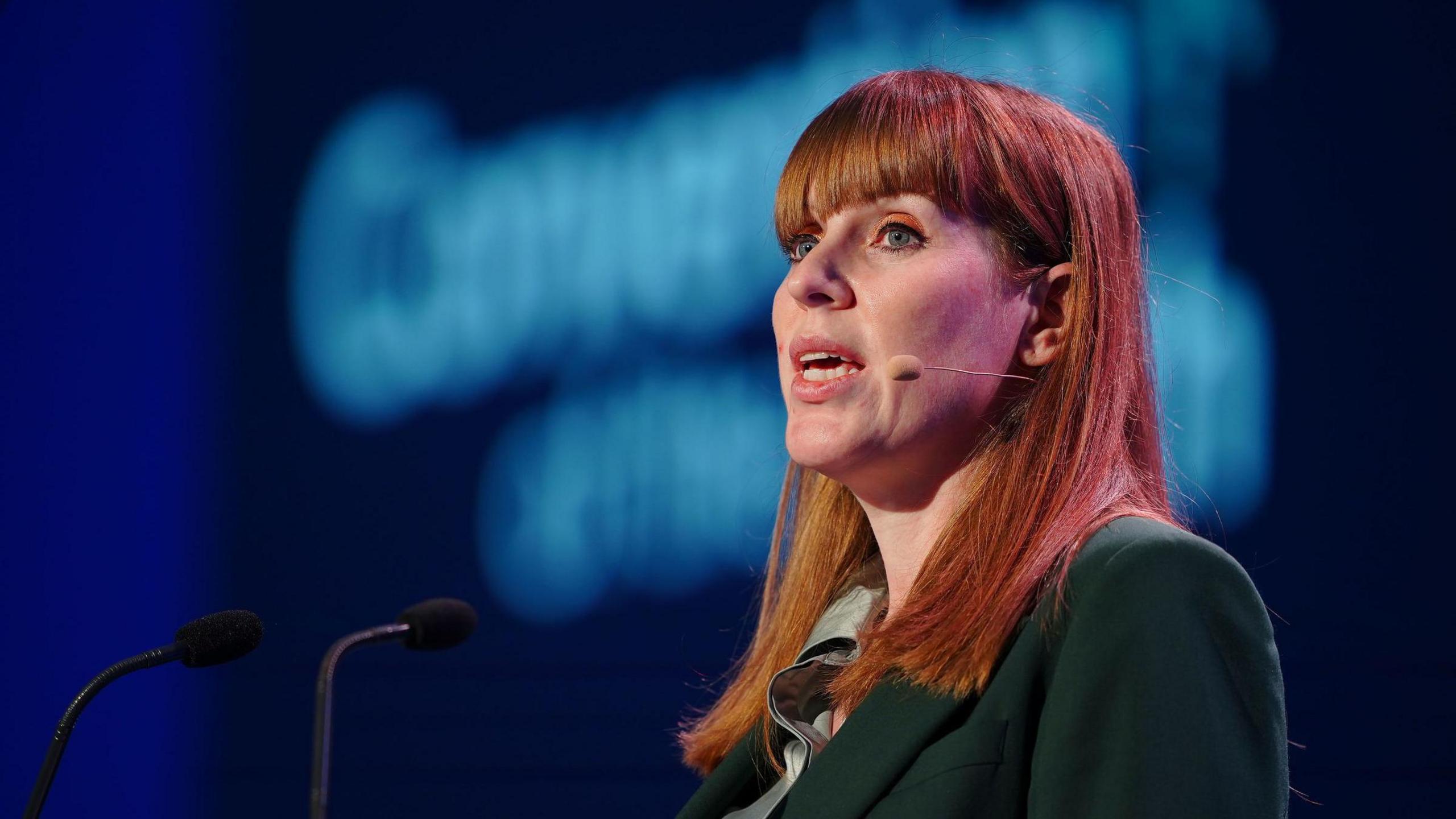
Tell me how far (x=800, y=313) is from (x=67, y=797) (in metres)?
2.53

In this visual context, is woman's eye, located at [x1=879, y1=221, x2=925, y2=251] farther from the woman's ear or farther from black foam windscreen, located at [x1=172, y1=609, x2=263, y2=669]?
black foam windscreen, located at [x1=172, y1=609, x2=263, y2=669]

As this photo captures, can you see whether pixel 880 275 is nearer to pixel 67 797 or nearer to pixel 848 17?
pixel 848 17

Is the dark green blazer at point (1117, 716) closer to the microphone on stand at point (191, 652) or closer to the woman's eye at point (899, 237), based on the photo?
the woman's eye at point (899, 237)

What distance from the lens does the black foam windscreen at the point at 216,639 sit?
130 cm

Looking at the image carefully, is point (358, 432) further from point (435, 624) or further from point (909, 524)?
point (909, 524)

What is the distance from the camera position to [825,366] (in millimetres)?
1315

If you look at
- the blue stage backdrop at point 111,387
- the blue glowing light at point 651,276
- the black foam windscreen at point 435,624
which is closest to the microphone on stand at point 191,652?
the black foam windscreen at point 435,624

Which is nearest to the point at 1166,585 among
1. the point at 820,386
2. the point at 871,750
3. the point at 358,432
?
the point at 871,750

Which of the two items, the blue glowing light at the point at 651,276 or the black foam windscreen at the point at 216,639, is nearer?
the black foam windscreen at the point at 216,639

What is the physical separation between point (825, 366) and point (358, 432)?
1989 mm

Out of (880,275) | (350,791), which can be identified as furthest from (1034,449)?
(350,791)

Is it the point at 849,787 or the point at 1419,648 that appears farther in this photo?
the point at 1419,648

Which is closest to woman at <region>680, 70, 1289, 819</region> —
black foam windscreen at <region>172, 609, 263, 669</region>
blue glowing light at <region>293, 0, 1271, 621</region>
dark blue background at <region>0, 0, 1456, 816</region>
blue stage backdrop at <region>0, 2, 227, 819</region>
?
black foam windscreen at <region>172, 609, 263, 669</region>

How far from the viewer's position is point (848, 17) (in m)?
2.94
